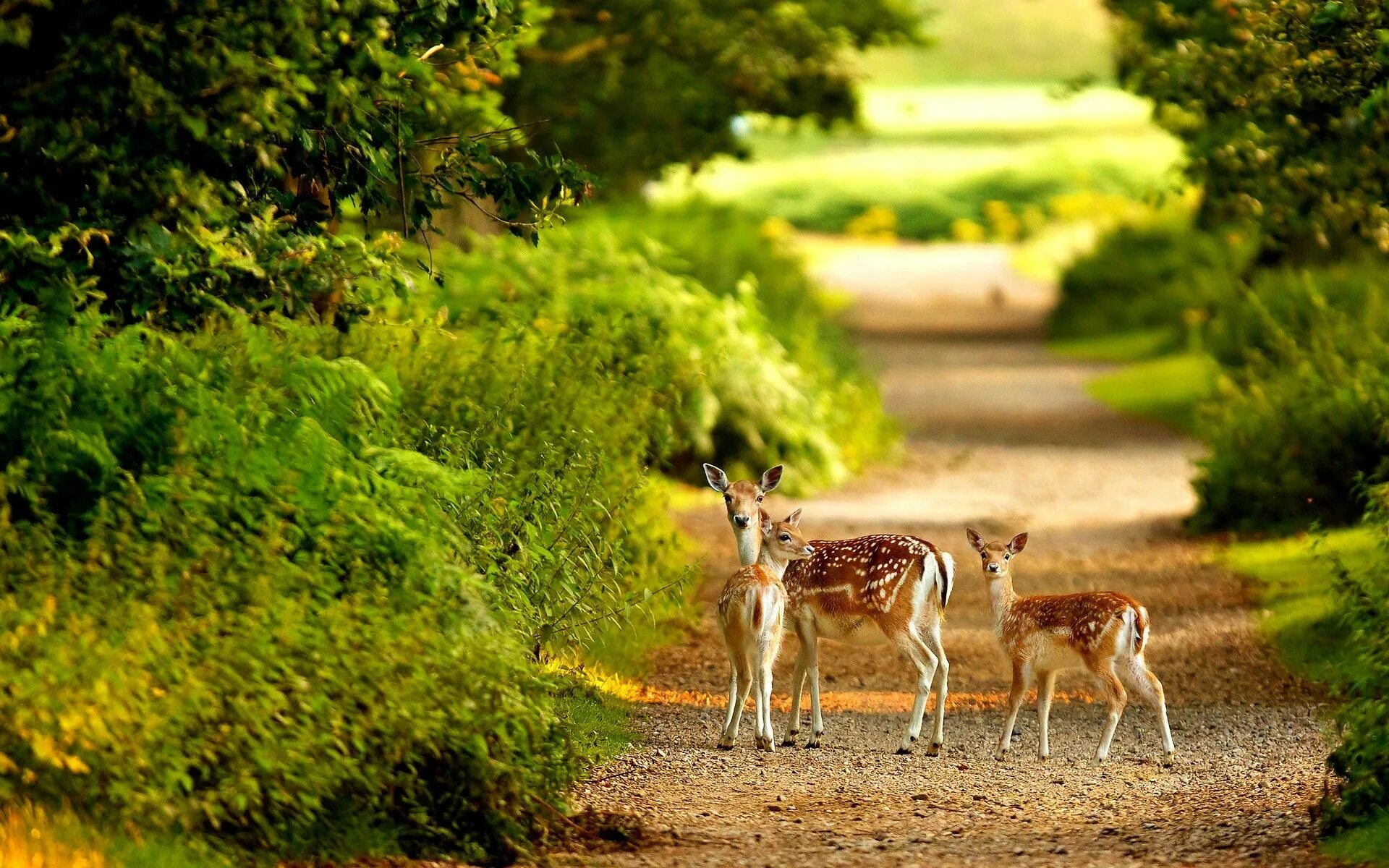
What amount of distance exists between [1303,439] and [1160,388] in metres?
15.2

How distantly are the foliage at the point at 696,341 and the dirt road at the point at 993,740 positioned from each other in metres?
0.76

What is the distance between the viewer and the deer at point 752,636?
9.37 meters

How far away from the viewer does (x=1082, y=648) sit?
9.66 m

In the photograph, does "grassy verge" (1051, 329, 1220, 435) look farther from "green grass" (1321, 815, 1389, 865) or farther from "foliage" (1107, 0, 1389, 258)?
"green grass" (1321, 815, 1389, 865)

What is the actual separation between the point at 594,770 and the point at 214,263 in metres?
2.73

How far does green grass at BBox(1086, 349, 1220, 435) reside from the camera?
28906 millimetres

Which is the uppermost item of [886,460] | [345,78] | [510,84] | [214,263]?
[345,78]

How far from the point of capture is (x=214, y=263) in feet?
28.3

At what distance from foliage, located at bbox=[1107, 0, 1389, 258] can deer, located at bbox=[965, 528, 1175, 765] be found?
264cm

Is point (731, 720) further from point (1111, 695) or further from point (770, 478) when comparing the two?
point (1111, 695)

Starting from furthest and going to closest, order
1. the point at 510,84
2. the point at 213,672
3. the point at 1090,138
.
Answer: the point at 1090,138 < the point at 510,84 < the point at 213,672

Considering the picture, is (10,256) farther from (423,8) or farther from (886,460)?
(886,460)

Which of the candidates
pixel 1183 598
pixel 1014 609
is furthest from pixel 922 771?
pixel 1183 598

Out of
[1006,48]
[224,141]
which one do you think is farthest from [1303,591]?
[1006,48]
